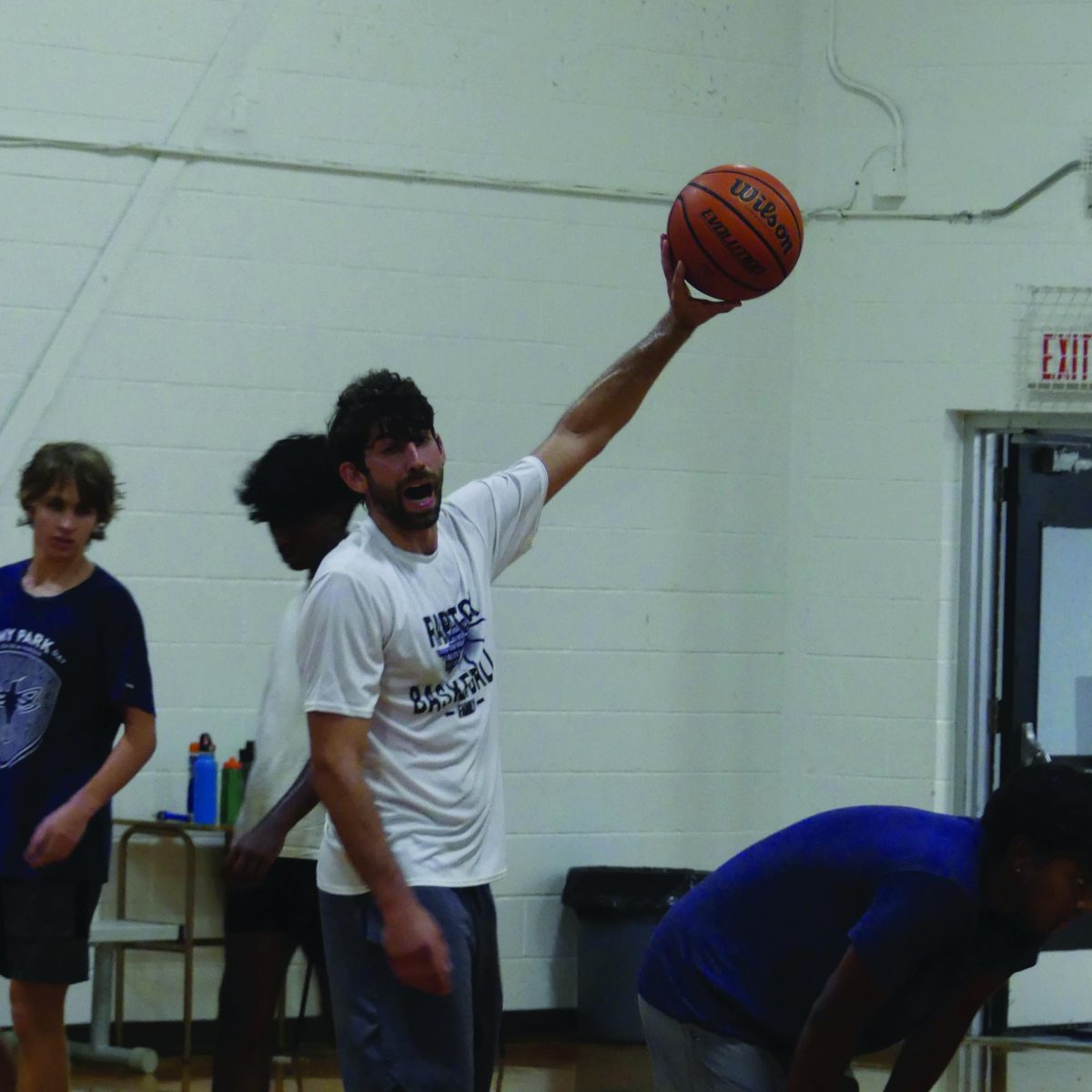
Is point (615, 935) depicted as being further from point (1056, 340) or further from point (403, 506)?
point (403, 506)

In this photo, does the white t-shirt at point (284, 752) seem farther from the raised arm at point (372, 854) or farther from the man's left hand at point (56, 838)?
the raised arm at point (372, 854)

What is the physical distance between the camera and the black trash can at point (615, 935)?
17.1ft

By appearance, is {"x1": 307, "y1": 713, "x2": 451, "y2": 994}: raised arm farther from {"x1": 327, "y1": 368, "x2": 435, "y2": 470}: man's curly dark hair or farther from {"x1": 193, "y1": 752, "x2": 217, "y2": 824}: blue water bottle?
{"x1": 193, "y1": 752, "x2": 217, "y2": 824}: blue water bottle

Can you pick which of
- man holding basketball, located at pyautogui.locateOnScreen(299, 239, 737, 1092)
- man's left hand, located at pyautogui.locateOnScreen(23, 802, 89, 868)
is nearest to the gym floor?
man's left hand, located at pyautogui.locateOnScreen(23, 802, 89, 868)

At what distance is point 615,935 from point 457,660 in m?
3.07

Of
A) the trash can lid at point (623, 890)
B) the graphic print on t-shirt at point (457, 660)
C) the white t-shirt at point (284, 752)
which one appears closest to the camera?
the graphic print on t-shirt at point (457, 660)

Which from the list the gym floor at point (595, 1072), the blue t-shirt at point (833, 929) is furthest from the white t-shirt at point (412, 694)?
the gym floor at point (595, 1072)

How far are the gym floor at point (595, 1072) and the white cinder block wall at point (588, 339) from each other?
0.98ft

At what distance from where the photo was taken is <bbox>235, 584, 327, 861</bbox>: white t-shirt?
9.70 ft

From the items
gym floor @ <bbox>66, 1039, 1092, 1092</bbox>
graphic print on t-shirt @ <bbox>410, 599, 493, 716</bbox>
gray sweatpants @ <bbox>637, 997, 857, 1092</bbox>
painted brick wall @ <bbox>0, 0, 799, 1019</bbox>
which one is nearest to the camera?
gray sweatpants @ <bbox>637, 997, 857, 1092</bbox>

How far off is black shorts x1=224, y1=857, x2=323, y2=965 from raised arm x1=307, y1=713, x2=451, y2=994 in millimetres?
751

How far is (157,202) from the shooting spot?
511 cm

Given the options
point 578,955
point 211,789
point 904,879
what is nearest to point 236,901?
point 904,879

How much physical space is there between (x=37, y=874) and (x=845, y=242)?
3595mm
